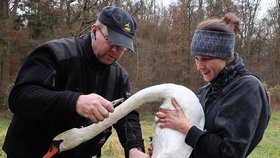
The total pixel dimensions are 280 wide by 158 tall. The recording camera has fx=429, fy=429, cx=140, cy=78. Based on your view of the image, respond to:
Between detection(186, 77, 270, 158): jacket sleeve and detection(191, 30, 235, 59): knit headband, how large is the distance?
10.2 inches

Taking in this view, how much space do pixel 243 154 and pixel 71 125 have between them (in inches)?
50.7

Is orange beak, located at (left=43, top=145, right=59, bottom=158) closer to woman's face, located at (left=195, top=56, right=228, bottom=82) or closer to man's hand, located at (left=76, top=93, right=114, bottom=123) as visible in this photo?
man's hand, located at (left=76, top=93, right=114, bottom=123)

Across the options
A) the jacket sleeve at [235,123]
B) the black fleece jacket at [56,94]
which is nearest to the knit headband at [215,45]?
the jacket sleeve at [235,123]

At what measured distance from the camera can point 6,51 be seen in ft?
79.2

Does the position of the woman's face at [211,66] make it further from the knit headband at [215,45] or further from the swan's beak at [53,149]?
the swan's beak at [53,149]

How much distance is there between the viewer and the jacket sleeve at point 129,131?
3678 millimetres

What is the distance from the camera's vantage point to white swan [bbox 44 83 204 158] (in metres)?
2.94

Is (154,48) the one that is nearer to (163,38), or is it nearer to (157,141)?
(163,38)

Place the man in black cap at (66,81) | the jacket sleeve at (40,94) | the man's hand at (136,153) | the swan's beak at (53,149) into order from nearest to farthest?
the jacket sleeve at (40,94) < the man in black cap at (66,81) < the swan's beak at (53,149) < the man's hand at (136,153)

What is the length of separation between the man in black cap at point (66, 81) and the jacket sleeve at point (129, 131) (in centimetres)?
2

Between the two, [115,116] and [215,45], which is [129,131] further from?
[215,45]

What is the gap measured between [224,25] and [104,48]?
0.92m

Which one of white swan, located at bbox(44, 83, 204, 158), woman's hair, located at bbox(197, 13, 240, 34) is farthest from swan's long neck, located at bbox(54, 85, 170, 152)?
woman's hair, located at bbox(197, 13, 240, 34)

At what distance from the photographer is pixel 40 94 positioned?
2824 millimetres
